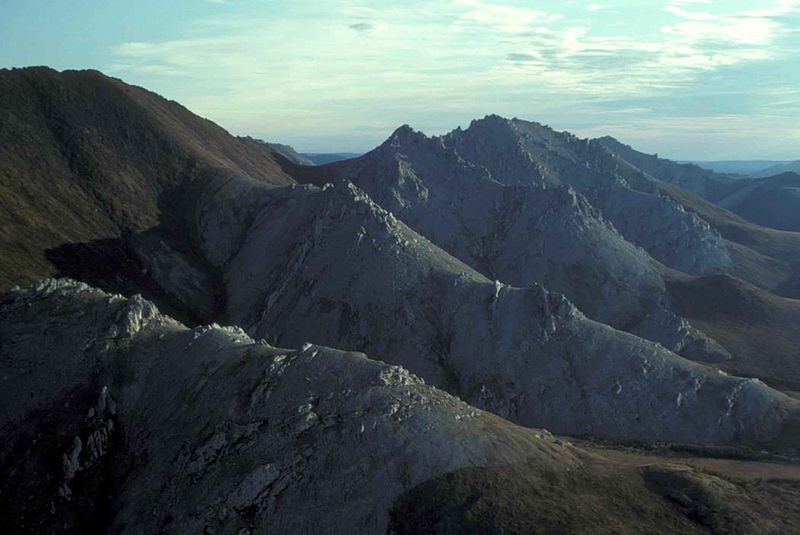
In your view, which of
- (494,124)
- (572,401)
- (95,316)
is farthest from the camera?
(494,124)

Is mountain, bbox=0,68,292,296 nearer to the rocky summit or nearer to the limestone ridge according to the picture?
the rocky summit

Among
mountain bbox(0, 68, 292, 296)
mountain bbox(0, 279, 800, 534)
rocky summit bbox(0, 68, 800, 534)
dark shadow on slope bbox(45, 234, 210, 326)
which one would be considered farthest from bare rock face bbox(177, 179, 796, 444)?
mountain bbox(0, 68, 292, 296)

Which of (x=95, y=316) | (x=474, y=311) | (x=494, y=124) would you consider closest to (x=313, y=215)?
(x=474, y=311)

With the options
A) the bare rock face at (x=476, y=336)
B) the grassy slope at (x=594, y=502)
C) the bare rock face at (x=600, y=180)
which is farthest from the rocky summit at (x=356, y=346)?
the bare rock face at (x=600, y=180)

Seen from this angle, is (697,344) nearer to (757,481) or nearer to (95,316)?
(757,481)

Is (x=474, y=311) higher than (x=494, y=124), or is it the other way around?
(x=494, y=124)

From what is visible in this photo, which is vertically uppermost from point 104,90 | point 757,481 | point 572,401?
point 104,90

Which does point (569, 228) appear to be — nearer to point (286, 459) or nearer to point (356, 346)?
point (356, 346)
